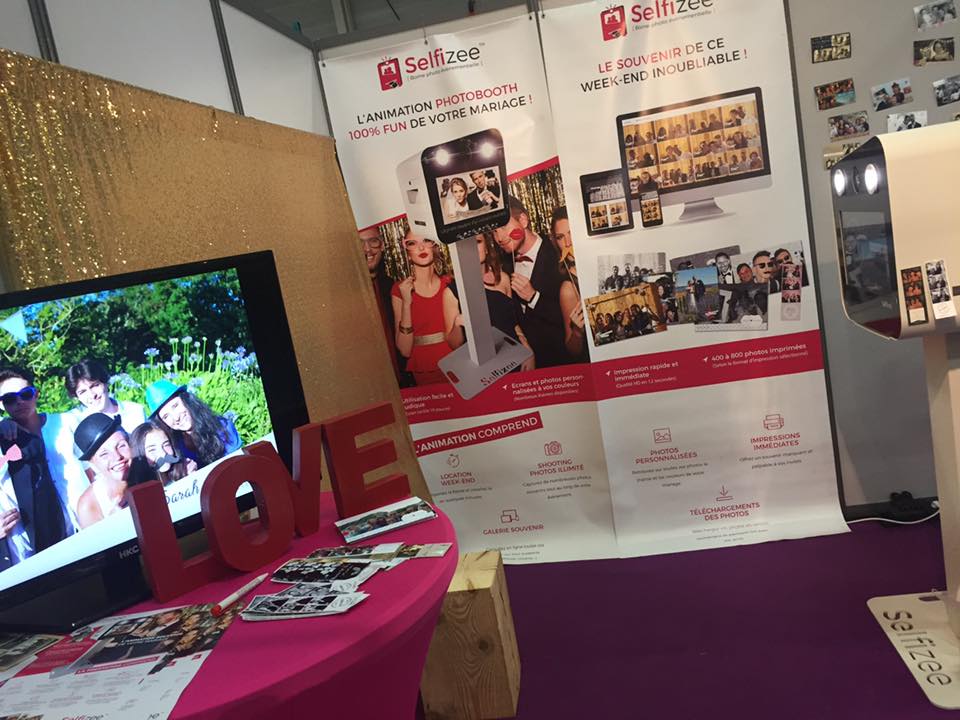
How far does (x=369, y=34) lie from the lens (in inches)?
122

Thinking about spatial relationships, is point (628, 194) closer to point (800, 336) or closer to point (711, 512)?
point (800, 336)

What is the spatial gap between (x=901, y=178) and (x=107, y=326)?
68.9 inches

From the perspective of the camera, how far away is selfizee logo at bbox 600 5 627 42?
291cm

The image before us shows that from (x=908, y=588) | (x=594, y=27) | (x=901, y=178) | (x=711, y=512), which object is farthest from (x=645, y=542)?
(x=594, y=27)

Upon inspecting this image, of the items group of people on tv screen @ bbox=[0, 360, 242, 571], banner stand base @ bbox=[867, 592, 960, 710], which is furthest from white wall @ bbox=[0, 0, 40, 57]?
banner stand base @ bbox=[867, 592, 960, 710]

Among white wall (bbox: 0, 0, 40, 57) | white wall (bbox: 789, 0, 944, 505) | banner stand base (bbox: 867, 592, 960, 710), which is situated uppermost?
white wall (bbox: 0, 0, 40, 57)

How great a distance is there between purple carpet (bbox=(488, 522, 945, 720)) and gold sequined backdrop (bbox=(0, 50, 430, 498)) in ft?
3.05

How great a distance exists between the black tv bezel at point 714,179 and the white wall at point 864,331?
163 mm

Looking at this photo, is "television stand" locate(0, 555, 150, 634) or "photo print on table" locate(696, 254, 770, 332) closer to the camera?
"television stand" locate(0, 555, 150, 634)

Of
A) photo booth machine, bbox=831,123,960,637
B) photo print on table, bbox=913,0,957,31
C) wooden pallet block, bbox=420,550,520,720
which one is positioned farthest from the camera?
photo print on table, bbox=913,0,957,31

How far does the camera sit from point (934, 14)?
2775 millimetres

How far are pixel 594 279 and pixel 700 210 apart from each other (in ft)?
1.63

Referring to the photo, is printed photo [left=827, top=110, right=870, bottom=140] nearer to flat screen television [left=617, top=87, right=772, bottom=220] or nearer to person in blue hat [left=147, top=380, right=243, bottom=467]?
flat screen television [left=617, top=87, right=772, bottom=220]

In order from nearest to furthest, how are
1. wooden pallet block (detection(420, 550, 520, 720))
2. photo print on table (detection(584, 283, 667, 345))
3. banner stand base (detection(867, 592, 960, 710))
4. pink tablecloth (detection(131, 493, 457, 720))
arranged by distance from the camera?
pink tablecloth (detection(131, 493, 457, 720)) → banner stand base (detection(867, 592, 960, 710)) → wooden pallet block (detection(420, 550, 520, 720)) → photo print on table (detection(584, 283, 667, 345))
